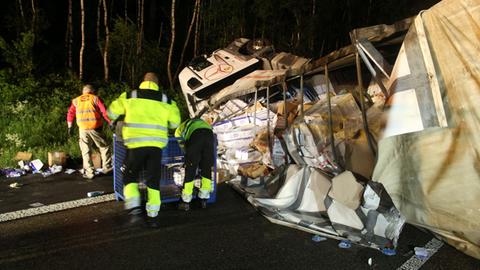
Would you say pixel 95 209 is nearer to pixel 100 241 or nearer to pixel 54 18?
pixel 100 241

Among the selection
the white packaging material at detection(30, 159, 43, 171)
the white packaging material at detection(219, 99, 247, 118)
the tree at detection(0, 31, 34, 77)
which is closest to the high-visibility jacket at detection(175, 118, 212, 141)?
the white packaging material at detection(219, 99, 247, 118)

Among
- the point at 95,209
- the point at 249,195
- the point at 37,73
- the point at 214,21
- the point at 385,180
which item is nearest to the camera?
the point at 385,180

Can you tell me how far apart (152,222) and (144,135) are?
953 millimetres

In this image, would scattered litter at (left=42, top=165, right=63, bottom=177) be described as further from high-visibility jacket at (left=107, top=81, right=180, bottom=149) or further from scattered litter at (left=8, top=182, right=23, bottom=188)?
high-visibility jacket at (left=107, top=81, right=180, bottom=149)

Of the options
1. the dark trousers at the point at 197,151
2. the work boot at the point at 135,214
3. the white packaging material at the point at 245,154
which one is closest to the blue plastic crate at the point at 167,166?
the dark trousers at the point at 197,151

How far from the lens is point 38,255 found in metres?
3.94

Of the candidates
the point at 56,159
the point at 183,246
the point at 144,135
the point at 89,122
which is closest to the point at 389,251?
the point at 183,246

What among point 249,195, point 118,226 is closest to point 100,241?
point 118,226

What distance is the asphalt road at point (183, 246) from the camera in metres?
3.82

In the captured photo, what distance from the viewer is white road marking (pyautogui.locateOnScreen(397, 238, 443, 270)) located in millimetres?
3785

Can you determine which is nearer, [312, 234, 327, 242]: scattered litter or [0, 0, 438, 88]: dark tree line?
[312, 234, 327, 242]: scattered litter

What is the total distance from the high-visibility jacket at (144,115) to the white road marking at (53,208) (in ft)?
4.30

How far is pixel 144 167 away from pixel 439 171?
10.1 feet

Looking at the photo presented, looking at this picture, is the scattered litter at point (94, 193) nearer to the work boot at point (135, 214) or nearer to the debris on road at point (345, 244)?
the work boot at point (135, 214)
